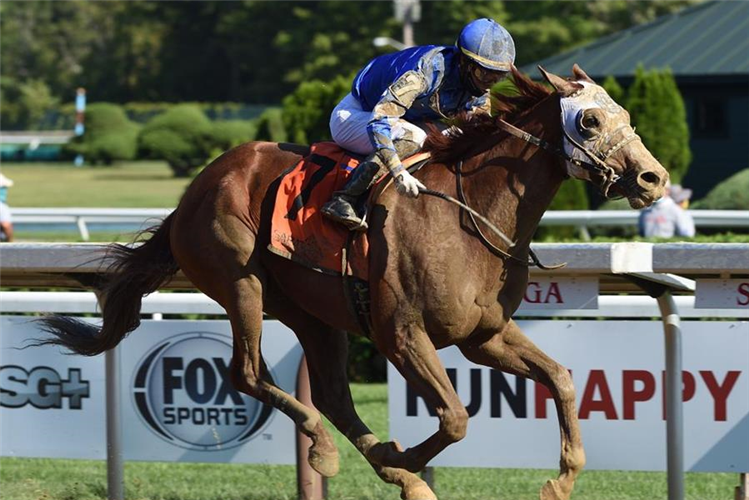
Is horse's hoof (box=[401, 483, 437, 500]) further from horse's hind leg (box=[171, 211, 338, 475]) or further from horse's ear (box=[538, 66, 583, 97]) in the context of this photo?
horse's ear (box=[538, 66, 583, 97])

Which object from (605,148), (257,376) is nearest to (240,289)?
(257,376)

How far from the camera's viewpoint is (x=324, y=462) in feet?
15.9

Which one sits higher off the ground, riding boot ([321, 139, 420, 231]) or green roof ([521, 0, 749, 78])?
green roof ([521, 0, 749, 78])

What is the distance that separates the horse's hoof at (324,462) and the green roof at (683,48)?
14.0m

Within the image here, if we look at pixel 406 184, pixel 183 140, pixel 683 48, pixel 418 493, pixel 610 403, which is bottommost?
pixel 418 493

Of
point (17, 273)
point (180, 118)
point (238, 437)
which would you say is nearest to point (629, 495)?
point (238, 437)

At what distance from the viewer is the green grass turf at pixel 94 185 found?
A: 95.2 ft

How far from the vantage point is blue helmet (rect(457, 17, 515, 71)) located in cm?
449

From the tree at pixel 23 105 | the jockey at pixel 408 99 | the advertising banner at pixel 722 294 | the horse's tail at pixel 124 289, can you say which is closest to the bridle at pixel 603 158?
the jockey at pixel 408 99

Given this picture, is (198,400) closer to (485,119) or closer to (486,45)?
(485,119)

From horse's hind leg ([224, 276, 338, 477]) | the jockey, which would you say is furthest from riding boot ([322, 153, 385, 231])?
horse's hind leg ([224, 276, 338, 477])

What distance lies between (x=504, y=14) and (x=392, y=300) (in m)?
44.9

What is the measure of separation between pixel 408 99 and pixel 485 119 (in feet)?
1.00

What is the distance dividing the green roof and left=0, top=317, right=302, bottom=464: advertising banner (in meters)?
13.4
